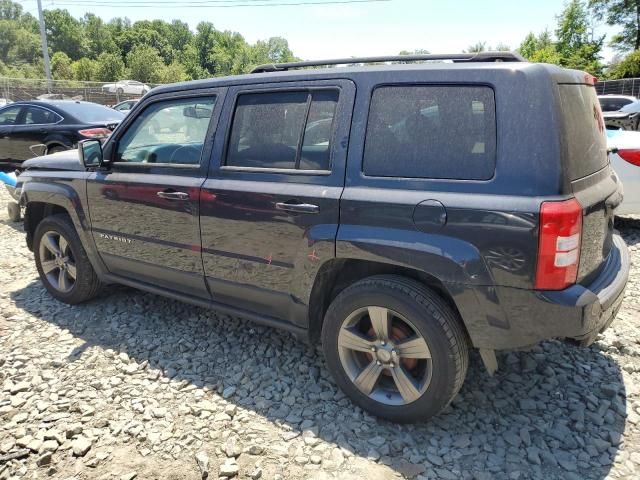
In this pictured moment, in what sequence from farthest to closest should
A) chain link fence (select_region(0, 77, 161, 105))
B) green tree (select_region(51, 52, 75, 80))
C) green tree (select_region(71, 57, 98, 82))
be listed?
1. green tree (select_region(71, 57, 98, 82))
2. green tree (select_region(51, 52, 75, 80))
3. chain link fence (select_region(0, 77, 161, 105))

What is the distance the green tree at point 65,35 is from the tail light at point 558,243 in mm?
113413

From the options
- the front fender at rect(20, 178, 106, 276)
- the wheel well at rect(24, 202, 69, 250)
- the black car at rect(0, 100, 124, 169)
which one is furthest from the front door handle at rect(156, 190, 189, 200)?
the black car at rect(0, 100, 124, 169)

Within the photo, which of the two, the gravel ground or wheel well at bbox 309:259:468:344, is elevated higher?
wheel well at bbox 309:259:468:344

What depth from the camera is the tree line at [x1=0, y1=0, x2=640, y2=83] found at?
4375cm

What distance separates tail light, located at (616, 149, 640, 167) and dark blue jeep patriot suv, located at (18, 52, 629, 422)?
3.09 meters

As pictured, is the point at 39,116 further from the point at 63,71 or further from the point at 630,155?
the point at 63,71

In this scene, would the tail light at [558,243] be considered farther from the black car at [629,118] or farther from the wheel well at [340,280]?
the black car at [629,118]

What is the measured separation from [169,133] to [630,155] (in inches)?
189

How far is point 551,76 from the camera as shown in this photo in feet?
7.59

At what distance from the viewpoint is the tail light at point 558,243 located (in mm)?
2172

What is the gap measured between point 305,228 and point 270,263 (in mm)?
376

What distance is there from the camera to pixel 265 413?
9.66ft

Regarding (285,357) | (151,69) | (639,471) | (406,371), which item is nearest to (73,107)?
(285,357)

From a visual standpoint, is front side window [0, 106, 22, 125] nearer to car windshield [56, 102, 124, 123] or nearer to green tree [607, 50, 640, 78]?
car windshield [56, 102, 124, 123]
